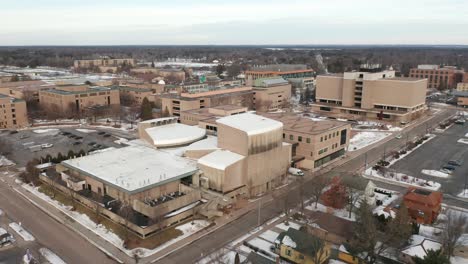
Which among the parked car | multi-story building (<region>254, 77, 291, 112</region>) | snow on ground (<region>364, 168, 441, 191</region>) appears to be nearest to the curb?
the parked car

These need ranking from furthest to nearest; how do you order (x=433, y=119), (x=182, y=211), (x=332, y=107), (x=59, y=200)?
(x=332, y=107), (x=433, y=119), (x=59, y=200), (x=182, y=211)

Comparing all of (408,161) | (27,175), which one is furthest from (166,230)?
(408,161)

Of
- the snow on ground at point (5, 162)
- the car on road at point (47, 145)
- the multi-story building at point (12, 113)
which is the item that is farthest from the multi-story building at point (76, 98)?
the snow on ground at point (5, 162)

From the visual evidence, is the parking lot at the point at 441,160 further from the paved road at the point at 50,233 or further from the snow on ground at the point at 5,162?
the snow on ground at the point at 5,162

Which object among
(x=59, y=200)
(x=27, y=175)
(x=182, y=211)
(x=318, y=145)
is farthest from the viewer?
(x=318, y=145)

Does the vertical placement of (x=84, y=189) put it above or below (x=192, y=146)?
below

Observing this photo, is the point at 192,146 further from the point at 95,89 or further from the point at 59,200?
the point at 95,89
